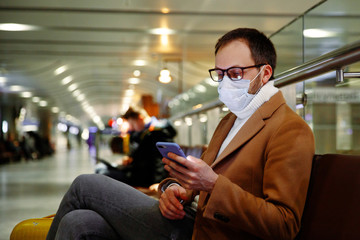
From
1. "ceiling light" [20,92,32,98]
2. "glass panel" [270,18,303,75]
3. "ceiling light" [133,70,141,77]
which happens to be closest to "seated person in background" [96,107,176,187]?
"glass panel" [270,18,303,75]

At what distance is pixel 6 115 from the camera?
29328mm

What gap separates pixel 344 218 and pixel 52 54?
14180 mm

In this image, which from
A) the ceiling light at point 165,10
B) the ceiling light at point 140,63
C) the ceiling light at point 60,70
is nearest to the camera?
the ceiling light at point 165,10

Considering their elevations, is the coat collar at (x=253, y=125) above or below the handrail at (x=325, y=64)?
below

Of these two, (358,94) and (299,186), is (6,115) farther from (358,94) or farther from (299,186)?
(299,186)

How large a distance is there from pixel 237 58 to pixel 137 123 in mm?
4296

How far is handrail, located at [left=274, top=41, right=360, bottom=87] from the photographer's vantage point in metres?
1.44

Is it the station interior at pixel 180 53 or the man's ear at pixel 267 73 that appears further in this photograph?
the station interior at pixel 180 53

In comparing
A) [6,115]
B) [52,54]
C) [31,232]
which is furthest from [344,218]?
[6,115]

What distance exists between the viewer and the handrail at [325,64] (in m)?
1.44

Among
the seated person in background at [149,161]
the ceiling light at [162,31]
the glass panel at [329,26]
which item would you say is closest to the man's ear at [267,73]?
the glass panel at [329,26]

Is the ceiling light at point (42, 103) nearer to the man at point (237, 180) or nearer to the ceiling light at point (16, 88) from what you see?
the ceiling light at point (16, 88)

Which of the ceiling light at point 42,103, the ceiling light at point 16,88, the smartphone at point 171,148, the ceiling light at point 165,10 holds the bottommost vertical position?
the smartphone at point 171,148

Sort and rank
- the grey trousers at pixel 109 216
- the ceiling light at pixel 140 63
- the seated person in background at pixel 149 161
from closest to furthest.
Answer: the grey trousers at pixel 109 216, the seated person in background at pixel 149 161, the ceiling light at pixel 140 63
